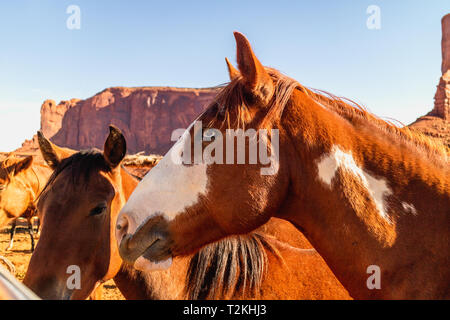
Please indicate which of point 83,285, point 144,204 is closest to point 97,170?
point 83,285

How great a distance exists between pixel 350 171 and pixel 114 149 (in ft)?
6.39

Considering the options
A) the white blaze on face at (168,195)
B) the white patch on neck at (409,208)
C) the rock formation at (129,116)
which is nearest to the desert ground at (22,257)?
the white blaze on face at (168,195)

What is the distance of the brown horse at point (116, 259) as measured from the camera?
228 centimetres

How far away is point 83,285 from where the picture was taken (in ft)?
7.50

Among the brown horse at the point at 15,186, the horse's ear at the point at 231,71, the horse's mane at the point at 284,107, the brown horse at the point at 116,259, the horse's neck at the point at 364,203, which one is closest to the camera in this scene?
the horse's neck at the point at 364,203

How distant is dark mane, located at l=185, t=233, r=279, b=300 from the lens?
95.0 inches

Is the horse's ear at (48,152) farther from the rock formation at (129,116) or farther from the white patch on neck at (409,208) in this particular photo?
the rock formation at (129,116)

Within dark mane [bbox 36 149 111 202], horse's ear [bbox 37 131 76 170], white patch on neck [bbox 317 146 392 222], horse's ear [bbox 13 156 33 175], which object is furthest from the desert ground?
white patch on neck [bbox 317 146 392 222]

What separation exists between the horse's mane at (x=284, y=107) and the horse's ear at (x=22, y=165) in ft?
26.6

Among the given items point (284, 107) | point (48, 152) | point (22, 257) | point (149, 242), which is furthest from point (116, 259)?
point (22, 257)

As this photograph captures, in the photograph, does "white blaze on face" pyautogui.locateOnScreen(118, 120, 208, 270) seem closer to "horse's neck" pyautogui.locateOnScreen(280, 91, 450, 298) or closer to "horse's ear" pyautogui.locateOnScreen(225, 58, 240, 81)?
"horse's neck" pyautogui.locateOnScreen(280, 91, 450, 298)

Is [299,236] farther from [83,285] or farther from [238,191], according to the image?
[83,285]

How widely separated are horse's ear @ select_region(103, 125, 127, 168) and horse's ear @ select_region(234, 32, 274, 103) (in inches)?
54.1

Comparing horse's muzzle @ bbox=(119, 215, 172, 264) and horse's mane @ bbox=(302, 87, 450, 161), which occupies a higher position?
horse's mane @ bbox=(302, 87, 450, 161)
